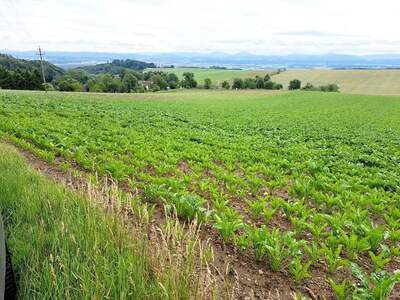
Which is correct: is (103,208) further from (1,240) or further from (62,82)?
(62,82)

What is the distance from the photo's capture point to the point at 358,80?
10900 cm

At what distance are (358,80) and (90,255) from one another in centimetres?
11916

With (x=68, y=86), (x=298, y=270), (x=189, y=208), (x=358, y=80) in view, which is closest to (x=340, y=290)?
(x=298, y=270)

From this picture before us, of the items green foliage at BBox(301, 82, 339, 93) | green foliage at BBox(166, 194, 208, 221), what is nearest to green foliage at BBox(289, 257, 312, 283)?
green foliage at BBox(166, 194, 208, 221)

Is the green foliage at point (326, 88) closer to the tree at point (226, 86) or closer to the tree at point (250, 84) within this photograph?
the tree at point (250, 84)

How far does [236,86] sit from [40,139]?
341ft

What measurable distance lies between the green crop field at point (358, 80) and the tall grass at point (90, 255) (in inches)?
3489

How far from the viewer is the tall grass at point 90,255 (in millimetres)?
3104

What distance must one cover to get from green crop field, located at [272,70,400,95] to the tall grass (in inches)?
3489

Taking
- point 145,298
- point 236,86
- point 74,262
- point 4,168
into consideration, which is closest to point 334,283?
point 145,298

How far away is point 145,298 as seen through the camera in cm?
311

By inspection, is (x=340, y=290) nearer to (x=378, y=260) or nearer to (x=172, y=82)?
(x=378, y=260)

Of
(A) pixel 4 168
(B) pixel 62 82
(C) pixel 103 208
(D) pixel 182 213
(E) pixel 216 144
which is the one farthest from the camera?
(B) pixel 62 82

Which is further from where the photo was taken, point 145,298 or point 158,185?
point 158,185
